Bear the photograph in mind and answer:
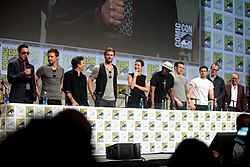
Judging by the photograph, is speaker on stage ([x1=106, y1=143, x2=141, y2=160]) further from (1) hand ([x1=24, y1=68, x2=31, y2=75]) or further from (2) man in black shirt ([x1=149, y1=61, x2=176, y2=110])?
(2) man in black shirt ([x1=149, y1=61, x2=176, y2=110])

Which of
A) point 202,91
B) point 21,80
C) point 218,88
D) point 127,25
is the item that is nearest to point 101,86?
point 21,80

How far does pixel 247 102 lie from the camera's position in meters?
9.66

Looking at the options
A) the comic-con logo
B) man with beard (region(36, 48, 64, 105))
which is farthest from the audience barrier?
the comic-con logo

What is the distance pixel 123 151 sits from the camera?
5.69 m

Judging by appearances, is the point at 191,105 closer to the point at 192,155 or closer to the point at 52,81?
the point at 52,81

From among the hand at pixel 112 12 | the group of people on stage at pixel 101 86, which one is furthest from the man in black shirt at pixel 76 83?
the hand at pixel 112 12

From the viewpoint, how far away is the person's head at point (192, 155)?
1.29 m

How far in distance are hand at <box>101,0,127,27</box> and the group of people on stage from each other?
1624 mm

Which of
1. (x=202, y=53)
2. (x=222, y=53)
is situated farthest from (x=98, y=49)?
(x=222, y=53)

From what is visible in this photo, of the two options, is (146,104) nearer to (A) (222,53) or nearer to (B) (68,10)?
(B) (68,10)

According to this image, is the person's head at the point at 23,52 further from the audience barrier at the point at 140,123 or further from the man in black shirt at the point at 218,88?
the man in black shirt at the point at 218,88

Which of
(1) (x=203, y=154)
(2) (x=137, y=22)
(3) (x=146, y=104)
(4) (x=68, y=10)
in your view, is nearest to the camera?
(1) (x=203, y=154)

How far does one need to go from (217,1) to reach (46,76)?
610 centimetres

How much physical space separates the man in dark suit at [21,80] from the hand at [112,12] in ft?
10.0
